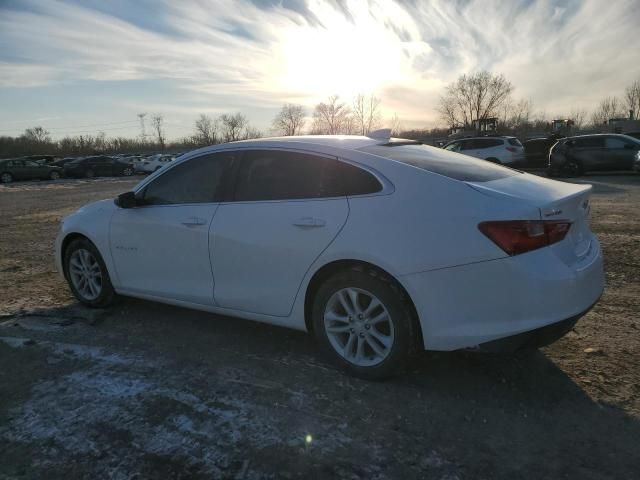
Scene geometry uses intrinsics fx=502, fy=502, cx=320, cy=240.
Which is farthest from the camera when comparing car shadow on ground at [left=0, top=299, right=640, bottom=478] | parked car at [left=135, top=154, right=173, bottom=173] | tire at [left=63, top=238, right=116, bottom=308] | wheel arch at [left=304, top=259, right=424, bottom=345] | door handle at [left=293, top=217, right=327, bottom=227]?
parked car at [left=135, top=154, right=173, bottom=173]

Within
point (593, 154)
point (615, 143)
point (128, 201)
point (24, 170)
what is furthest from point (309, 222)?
point (24, 170)

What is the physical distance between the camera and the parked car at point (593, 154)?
18141mm

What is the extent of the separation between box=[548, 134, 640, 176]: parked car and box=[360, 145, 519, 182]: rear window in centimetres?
1727

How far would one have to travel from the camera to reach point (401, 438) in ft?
8.68

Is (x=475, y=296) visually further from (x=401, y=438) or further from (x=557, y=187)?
(x=557, y=187)

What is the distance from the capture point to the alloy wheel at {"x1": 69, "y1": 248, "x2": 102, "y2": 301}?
477 cm

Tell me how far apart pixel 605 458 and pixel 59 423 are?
2.90 meters

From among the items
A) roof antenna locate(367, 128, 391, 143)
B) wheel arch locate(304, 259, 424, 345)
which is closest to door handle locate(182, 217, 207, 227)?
wheel arch locate(304, 259, 424, 345)

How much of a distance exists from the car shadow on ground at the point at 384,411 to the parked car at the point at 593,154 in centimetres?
1766

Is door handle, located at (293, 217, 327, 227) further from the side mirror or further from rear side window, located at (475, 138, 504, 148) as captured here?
rear side window, located at (475, 138, 504, 148)

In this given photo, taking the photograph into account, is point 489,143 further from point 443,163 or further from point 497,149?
point 443,163

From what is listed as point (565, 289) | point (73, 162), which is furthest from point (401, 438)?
point (73, 162)

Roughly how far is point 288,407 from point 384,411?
563 millimetres

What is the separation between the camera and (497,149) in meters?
20.6
